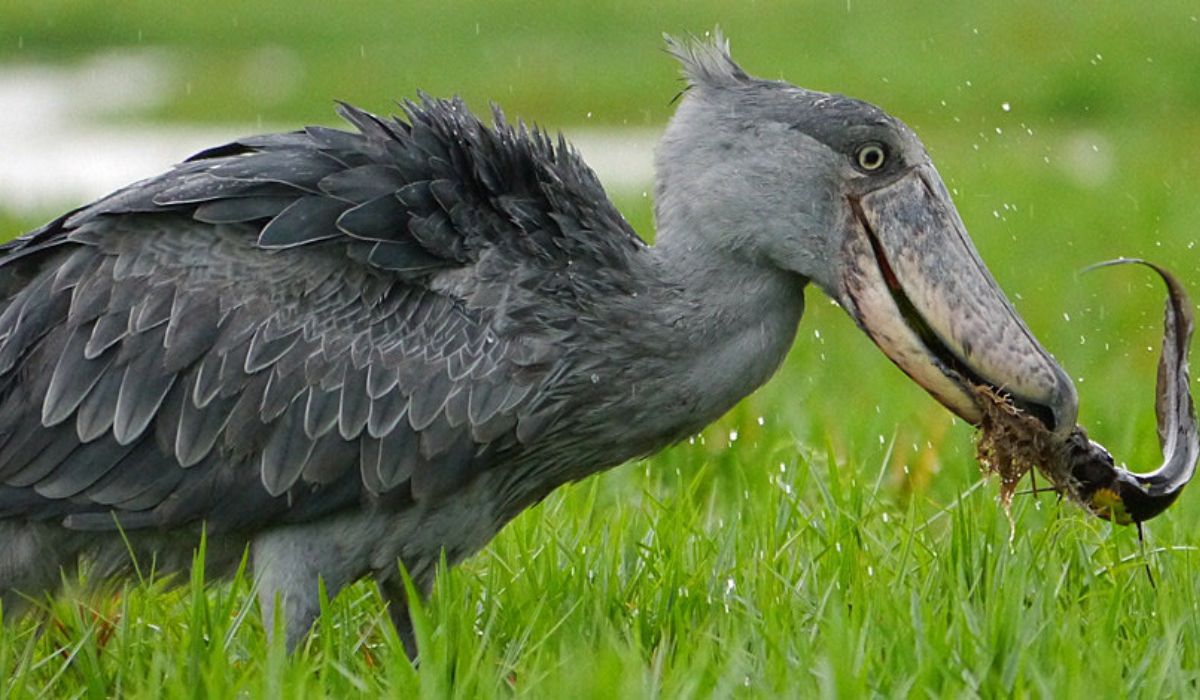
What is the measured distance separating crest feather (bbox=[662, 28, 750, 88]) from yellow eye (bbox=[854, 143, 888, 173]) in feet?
1.00

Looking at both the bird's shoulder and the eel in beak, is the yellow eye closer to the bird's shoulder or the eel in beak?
the eel in beak

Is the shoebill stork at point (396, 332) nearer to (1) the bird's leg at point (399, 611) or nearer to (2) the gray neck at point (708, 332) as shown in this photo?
(2) the gray neck at point (708, 332)

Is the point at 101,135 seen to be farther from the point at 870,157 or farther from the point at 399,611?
the point at 870,157

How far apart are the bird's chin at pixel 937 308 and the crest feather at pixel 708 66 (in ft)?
1.28

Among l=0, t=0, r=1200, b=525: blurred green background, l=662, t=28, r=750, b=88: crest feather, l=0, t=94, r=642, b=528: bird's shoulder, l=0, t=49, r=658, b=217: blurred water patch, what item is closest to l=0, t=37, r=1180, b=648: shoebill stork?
l=0, t=94, r=642, b=528: bird's shoulder

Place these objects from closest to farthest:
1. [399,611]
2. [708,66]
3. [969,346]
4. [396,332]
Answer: [969,346], [396,332], [708,66], [399,611]

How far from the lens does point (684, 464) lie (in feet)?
19.7

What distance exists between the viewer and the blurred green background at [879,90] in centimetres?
767

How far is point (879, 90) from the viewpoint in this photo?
14281mm

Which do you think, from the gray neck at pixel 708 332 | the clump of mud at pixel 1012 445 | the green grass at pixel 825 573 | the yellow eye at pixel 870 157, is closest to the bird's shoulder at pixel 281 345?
the gray neck at pixel 708 332

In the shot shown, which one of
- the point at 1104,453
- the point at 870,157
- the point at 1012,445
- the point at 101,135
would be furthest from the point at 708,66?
the point at 101,135

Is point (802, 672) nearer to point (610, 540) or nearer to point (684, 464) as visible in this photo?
point (610, 540)

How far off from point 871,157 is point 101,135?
10651 millimetres

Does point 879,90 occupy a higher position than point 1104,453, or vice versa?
point 1104,453
